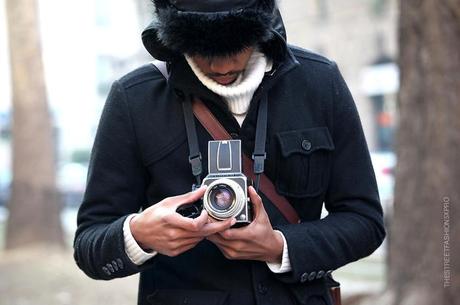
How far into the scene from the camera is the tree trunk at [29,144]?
12719 millimetres

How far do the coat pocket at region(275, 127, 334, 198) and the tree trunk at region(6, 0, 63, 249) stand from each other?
10.9 meters

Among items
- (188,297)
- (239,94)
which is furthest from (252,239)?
(239,94)

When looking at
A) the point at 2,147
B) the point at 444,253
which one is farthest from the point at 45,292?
the point at 2,147

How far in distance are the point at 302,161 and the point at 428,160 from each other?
377 centimetres

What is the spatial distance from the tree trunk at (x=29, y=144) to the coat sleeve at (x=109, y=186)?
1073cm

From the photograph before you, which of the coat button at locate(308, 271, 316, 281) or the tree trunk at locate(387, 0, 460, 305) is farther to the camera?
the tree trunk at locate(387, 0, 460, 305)

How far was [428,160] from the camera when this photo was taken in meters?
5.90

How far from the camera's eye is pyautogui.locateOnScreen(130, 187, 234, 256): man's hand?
202 centimetres

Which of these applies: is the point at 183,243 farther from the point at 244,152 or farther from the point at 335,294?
the point at 335,294

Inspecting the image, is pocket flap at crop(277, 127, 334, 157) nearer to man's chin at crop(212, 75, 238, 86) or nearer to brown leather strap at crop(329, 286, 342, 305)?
man's chin at crop(212, 75, 238, 86)

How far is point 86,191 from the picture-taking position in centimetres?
235

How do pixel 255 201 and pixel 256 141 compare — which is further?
pixel 256 141

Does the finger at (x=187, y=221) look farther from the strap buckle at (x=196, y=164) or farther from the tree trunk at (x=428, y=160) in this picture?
the tree trunk at (x=428, y=160)

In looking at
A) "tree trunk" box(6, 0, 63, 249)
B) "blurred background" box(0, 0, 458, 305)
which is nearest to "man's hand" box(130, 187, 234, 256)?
"tree trunk" box(6, 0, 63, 249)
